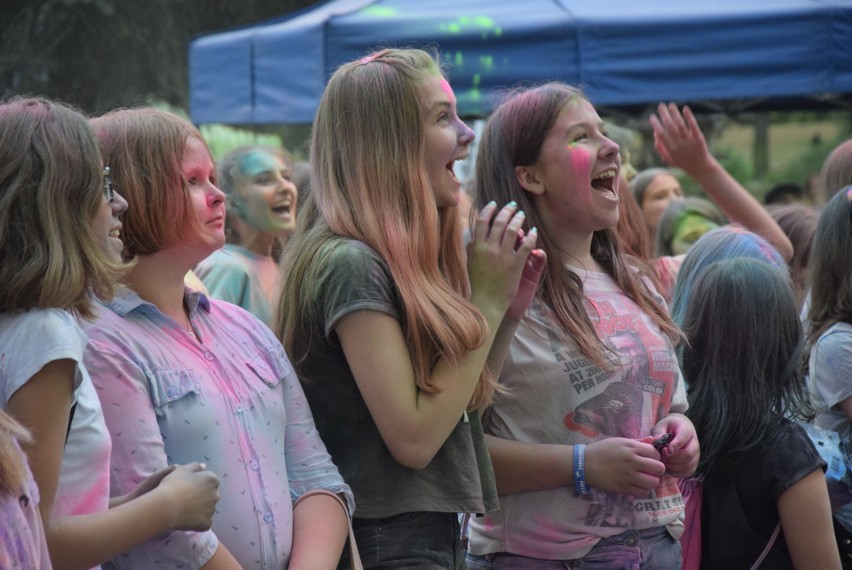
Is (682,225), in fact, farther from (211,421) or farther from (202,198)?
(211,421)

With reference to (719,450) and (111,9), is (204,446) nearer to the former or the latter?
(719,450)

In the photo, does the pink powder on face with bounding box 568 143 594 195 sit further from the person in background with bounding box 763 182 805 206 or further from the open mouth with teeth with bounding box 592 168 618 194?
the person in background with bounding box 763 182 805 206

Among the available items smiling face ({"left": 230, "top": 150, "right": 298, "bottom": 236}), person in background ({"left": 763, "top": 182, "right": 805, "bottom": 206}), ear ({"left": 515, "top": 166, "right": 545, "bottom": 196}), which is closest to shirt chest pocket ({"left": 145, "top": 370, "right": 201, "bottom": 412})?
ear ({"left": 515, "top": 166, "right": 545, "bottom": 196})

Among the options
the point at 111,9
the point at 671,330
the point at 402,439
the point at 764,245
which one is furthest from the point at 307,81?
the point at 111,9

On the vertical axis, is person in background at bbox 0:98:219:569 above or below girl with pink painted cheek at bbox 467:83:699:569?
above

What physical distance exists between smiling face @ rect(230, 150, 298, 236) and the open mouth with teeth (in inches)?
83.0

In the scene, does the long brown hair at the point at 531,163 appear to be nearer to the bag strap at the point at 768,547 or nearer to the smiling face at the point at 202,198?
the bag strap at the point at 768,547

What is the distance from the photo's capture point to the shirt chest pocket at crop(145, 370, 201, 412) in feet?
6.61

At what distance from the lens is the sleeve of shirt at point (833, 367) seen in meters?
3.31

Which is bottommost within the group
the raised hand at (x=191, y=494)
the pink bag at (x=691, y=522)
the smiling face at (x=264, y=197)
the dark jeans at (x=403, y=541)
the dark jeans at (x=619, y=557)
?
the pink bag at (x=691, y=522)

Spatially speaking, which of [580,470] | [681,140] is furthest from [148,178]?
[681,140]

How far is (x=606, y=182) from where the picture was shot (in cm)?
288

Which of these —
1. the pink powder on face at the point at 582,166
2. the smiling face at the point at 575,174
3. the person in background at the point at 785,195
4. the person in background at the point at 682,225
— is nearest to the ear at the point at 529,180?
the smiling face at the point at 575,174

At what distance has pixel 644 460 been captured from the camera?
248 centimetres
